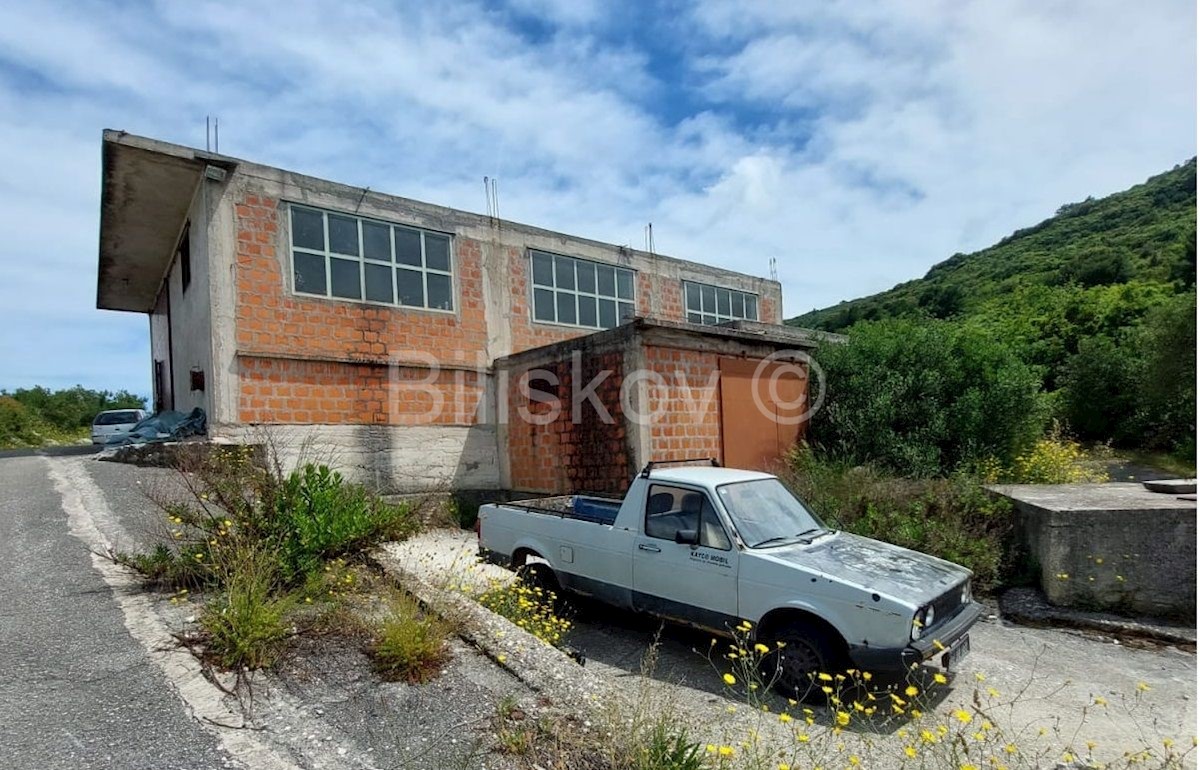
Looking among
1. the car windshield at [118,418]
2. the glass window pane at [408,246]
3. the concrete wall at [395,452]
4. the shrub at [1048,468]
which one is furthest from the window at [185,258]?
the shrub at [1048,468]

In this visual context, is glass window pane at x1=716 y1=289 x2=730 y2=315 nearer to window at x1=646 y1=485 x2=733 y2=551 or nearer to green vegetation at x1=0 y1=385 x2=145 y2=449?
window at x1=646 y1=485 x2=733 y2=551

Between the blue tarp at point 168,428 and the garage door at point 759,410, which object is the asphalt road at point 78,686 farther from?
the garage door at point 759,410

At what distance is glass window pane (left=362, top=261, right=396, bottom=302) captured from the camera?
11.4 meters

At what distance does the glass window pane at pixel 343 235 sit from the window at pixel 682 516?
8207 millimetres

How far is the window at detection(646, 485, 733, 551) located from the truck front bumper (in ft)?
3.96

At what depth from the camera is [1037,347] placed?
2291cm

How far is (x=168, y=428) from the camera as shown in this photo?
1120 cm

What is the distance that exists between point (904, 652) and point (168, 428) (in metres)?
12.1

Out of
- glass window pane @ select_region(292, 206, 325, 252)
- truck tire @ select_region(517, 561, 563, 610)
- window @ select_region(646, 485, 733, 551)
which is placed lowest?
truck tire @ select_region(517, 561, 563, 610)

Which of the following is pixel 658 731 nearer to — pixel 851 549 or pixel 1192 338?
pixel 851 549

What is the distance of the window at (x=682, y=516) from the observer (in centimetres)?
516

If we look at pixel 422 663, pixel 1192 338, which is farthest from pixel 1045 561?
pixel 1192 338

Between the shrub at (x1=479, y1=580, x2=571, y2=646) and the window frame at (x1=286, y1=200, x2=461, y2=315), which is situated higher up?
the window frame at (x1=286, y1=200, x2=461, y2=315)

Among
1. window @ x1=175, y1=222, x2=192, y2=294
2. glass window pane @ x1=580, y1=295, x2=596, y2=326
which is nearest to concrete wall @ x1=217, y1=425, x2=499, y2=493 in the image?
glass window pane @ x1=580, y1=295, x2=596, y2=326
